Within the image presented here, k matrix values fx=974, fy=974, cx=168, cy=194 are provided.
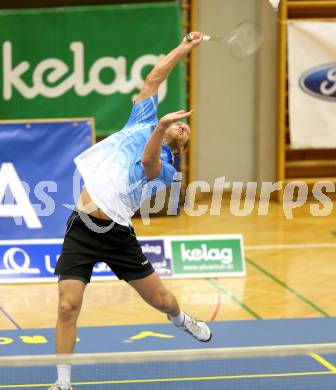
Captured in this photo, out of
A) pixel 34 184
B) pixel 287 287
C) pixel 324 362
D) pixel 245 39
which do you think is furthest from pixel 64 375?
pixel 34 184

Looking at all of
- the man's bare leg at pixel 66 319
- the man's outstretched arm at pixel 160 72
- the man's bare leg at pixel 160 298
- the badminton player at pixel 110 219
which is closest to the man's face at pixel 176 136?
the badminton player at pixel 110 219

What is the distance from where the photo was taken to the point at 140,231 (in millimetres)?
10125

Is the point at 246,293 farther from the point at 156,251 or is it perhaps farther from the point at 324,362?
the point at 324,362

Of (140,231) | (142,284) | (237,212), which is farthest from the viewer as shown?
(237,212)

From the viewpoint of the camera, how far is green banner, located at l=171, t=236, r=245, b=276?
329 inches

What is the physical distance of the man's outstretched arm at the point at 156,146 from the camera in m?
4.88

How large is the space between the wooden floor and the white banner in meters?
1.78

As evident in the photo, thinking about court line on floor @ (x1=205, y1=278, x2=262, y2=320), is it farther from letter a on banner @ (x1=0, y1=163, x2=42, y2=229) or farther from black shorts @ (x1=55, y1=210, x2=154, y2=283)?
black shorts @ (x1=55, y1=210, x2=154, y2=283)

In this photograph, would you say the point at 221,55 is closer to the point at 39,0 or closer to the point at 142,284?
the point at 39,0

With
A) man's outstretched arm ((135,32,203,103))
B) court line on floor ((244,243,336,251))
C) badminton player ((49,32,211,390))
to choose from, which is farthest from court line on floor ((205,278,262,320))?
man's outstretched arm ((135,32,203,103))

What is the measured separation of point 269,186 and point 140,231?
91.3 inches

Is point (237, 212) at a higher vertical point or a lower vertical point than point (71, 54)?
lower

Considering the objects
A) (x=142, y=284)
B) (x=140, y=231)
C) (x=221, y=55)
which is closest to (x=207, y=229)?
(x=140, y=231)

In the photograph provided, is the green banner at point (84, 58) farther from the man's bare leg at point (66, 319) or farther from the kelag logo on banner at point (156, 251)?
the man's bare leg at point (66, 319)
